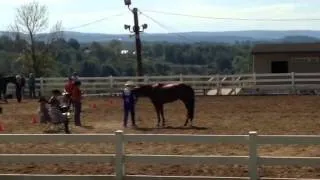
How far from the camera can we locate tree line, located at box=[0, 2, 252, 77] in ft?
179

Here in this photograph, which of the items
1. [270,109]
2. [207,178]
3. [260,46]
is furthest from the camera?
[260,46]

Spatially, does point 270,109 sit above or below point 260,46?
below

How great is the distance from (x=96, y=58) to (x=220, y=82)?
2247 inches

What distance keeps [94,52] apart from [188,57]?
50.1 feet

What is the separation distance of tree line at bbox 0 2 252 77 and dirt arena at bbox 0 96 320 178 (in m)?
27.1

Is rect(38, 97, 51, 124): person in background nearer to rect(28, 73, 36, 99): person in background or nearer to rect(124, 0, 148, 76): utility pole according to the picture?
rect(28, 73, 36, 99): person in background

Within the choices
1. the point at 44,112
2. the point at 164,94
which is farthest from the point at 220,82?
the point at 44,112

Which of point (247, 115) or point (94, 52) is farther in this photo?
point (94, 52)

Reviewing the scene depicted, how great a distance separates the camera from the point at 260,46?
42.5 metres

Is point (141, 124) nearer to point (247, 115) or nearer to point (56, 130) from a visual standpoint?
point (56, 130)

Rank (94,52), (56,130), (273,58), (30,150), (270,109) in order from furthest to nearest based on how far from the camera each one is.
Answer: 1. (94,52)
2. (273,58)
3. (270,109)
4. (56,130)
5. (30,150)

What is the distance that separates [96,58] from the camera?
88.4 metres

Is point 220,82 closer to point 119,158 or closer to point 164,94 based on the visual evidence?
point 164,94

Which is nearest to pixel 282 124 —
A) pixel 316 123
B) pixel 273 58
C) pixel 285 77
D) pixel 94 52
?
pixel 316 123
